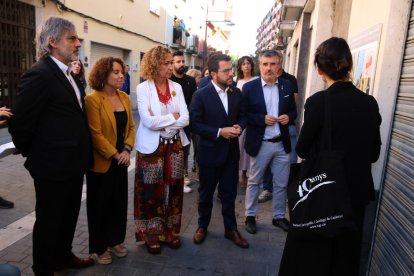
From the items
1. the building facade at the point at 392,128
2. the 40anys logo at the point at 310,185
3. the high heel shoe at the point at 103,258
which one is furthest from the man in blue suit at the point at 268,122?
the 40anys logo at the point at 310,185

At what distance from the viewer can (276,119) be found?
12.4ft

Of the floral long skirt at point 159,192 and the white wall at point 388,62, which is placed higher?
the white wall at point 388,62

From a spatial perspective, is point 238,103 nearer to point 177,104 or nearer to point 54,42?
point 177,104

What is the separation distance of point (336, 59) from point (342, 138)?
19.3 inches

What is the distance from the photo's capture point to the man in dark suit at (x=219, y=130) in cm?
347

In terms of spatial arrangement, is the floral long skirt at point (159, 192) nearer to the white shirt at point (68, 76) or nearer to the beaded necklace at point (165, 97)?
the beaded necklace at point (165, 97)

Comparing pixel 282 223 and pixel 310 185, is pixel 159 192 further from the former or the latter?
pixel 310 185

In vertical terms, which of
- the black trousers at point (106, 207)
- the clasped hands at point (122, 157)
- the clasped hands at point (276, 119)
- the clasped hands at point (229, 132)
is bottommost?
the black trousers at point (106, 207)

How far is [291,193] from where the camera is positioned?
2.29m

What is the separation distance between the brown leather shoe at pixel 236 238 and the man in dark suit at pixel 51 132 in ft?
5.48

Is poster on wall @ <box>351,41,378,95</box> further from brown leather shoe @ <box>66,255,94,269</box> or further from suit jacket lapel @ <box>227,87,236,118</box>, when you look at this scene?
brown leather shoe @ <box>66,255,94,269</box>

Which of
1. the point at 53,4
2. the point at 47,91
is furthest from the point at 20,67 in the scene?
the point at 47,91

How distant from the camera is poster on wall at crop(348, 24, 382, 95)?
299 cm

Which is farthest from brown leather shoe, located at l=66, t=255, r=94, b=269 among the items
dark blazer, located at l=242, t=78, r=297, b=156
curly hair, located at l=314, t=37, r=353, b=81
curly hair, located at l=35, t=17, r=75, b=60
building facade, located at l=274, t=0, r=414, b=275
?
curly hair, located at l=314, t=37, r=353, b=81
